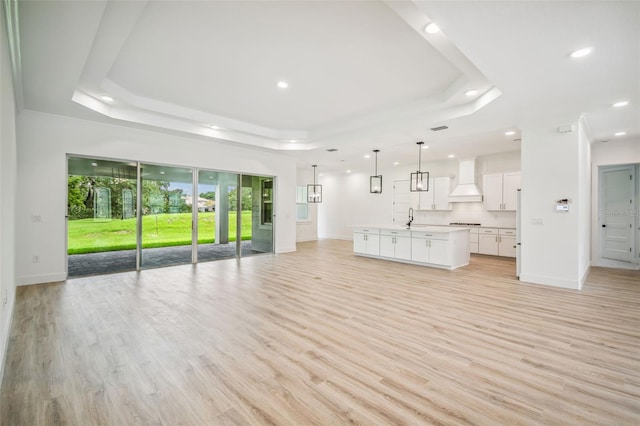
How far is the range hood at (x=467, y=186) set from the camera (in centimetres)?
862

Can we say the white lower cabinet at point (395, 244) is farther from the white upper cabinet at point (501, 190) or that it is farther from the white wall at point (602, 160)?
the white wall at point (602, 160)

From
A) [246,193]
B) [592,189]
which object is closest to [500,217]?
[592,189]

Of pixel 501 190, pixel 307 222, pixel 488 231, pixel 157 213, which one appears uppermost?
pixel 501 190

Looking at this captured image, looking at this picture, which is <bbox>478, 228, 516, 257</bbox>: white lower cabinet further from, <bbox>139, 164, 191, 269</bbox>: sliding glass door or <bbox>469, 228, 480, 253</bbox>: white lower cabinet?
<bbox>139, 164, 191, 269</bbox>: sliding glass door

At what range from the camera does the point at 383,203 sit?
447 inches

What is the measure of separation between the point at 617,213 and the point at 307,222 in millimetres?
9227

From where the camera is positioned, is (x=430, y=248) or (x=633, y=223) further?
(x=633, y=223)

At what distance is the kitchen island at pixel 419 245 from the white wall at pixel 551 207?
1.34m

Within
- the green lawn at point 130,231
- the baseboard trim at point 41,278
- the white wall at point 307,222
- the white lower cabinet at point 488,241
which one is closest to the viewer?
the baseboard trim at point 41,278

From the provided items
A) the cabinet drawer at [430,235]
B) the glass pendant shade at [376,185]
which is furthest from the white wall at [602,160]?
the glass pendant shade at [376,185]

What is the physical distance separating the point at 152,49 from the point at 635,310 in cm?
708

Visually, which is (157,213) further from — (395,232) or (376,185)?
(395,232)

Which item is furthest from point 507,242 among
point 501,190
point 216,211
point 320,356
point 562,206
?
point 216,211

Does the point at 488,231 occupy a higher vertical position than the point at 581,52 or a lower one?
lower
